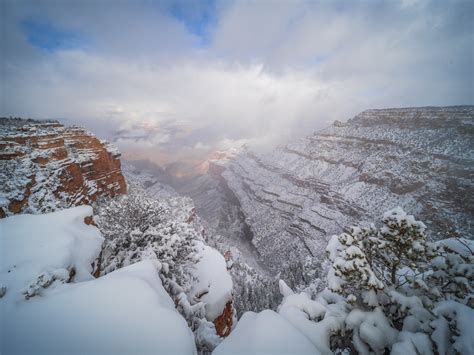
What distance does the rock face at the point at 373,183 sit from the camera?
70125mm

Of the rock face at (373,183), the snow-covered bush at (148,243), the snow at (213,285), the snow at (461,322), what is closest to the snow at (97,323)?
the snow-covered bush at (148,243)

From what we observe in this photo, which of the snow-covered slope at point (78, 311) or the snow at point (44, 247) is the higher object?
the snow-covered slope at point (78, 311)

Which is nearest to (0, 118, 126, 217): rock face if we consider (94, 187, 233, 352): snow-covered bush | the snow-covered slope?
(94, 187, 233, 352): snow-covered bush

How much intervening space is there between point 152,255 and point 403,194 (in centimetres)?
10298

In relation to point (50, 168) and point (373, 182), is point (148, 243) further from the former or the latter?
point (373, 182)

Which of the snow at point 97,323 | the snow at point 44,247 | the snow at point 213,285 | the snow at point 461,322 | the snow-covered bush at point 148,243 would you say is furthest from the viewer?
the snow at point 213,285

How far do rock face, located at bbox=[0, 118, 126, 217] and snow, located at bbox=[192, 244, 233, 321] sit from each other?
16772 mm

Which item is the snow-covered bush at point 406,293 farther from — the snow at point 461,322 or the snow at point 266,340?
the snow at point 266,340

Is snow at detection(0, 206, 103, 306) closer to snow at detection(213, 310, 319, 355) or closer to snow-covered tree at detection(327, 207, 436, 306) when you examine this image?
snow at detection(213, 310, 319, 355)

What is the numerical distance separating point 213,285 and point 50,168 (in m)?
26.6

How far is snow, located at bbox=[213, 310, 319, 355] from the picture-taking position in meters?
4.04

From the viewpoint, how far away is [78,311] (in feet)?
15.0

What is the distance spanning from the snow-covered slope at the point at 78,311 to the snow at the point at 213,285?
5804 mm

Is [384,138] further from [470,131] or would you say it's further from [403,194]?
[403,194]
